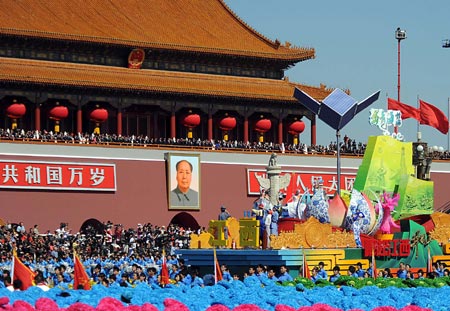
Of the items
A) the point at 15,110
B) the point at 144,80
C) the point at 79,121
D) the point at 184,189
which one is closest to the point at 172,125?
the point at 144,80

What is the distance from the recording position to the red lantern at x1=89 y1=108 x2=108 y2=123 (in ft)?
190

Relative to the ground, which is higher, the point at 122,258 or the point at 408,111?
the point at 408,111

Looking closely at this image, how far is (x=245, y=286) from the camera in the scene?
24656mm

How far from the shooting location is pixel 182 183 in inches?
2229

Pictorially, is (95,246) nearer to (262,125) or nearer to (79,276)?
(262,125)

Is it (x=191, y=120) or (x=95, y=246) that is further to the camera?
(x=191, y=120)

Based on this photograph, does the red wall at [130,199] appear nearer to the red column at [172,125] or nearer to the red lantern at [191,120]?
the red column at [172,125]

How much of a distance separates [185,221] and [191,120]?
5566 mm

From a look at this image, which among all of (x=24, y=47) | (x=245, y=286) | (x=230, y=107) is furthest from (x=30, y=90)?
(x=245, y=286)

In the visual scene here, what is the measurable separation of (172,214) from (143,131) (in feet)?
20.4

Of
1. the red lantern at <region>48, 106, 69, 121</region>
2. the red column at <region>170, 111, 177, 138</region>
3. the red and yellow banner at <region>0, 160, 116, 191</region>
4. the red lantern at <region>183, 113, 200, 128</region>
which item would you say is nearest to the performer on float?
the red and yellow banner at <region>0, 160, 116, 191</region>

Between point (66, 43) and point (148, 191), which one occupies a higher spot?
point (66, 43)

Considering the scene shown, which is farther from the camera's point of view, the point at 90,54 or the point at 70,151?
the point at 90,54

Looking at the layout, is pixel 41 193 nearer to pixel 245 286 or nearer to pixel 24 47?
pixel 24 47
